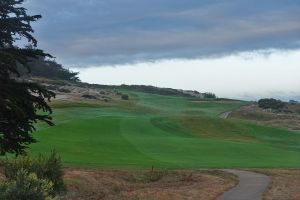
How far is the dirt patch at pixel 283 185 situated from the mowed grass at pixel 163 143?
5889mm

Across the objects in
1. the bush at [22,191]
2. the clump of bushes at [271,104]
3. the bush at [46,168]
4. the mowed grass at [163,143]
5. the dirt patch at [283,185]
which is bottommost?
the mowed grass at [163,143]

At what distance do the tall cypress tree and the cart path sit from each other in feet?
27.9

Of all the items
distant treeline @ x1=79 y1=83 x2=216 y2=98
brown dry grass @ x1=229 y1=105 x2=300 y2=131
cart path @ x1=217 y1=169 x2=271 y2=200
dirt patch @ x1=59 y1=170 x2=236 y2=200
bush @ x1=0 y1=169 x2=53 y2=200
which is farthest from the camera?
distant treeline @ x1=79 y1=83 x2=216 y2=98

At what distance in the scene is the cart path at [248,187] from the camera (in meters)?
20.8

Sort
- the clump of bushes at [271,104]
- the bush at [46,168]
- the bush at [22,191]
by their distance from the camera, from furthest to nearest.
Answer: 1. the clump of bushes at [271,104]
2. the bush at [46,168]
3. the bush at [22,191]

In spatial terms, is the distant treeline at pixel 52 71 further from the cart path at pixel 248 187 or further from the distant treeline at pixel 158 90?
the cart path at pixel 248 187

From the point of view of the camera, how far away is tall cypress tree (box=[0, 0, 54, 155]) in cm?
1346

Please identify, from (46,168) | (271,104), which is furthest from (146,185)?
(271,104)

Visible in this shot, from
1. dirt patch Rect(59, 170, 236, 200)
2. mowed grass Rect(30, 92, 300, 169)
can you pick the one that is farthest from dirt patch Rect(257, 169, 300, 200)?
mowed grass Rect(30, 92, 300, 169)

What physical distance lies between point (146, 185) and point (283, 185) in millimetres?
6346

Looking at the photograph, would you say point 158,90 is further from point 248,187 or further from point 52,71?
point 248,187

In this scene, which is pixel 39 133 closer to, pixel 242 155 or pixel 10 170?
pixel 242 155

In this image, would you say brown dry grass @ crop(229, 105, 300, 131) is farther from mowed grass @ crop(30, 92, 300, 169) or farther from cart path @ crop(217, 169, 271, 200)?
cart path @ crop(217, 169, 271, 200)

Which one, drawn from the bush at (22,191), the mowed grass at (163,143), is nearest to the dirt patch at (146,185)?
the mowed grass at (163,143)
